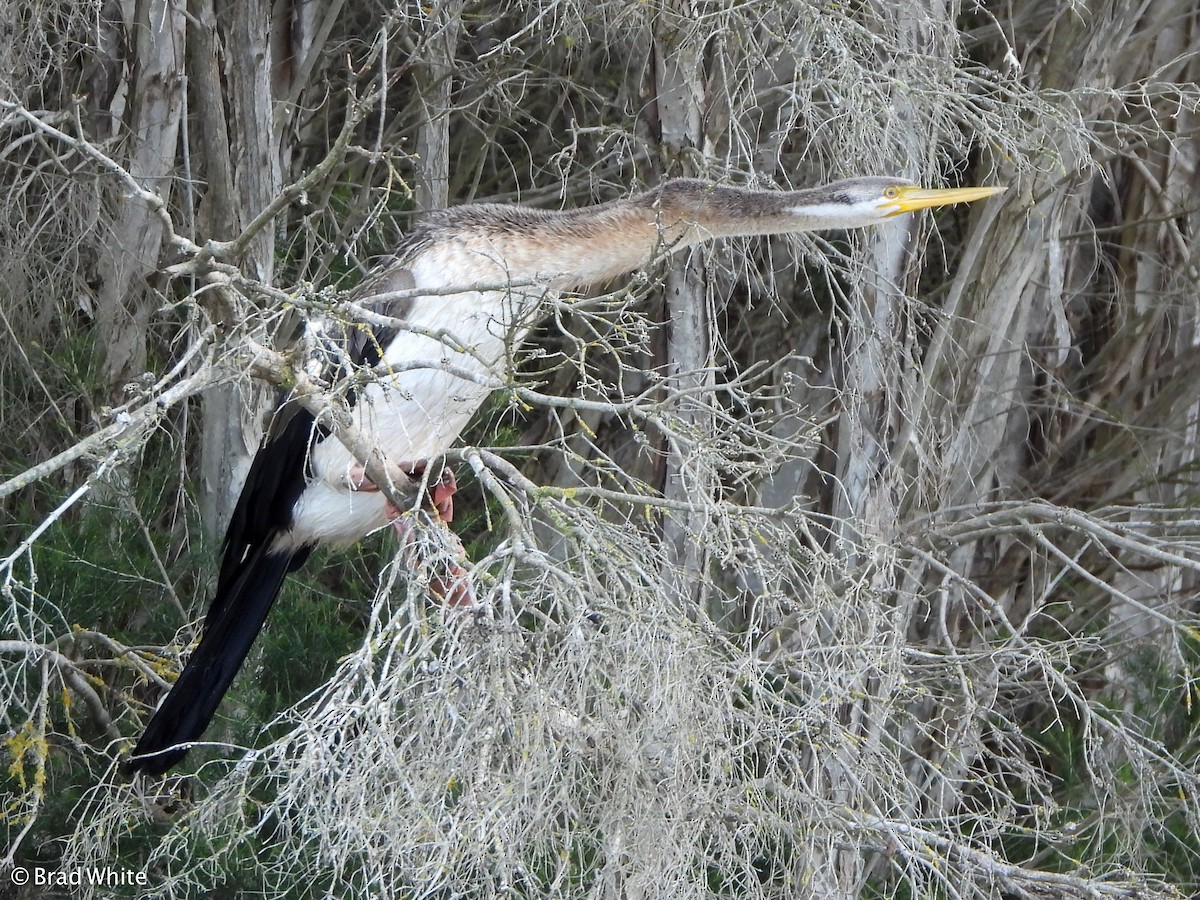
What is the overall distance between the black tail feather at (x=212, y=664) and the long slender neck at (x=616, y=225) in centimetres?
94

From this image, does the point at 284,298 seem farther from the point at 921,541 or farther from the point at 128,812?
the point at 921,541

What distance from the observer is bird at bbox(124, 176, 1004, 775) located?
3.51 meters

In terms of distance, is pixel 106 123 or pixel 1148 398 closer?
pixel 106 123

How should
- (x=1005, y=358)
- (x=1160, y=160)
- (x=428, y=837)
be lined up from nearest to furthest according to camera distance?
(x=428, y=837) < (x=1005, y=358) < (x=1160, y=160)

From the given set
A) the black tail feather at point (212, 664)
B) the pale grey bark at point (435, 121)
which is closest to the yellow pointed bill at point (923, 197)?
the pale grey bark at point (435, 121)

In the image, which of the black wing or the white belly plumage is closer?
the black wing

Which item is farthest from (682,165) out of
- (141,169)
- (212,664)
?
(212,664)

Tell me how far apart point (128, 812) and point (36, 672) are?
26.7 inches

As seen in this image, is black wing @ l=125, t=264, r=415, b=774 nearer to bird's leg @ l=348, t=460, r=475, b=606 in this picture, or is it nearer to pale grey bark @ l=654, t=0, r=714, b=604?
bird's leg @ l=348, t=460, r=475, b=606

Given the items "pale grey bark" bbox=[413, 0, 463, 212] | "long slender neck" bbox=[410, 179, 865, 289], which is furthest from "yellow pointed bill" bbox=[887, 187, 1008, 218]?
"pale grey bark" bbox=[413, 0, 463, 212]

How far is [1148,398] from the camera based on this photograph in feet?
20.0

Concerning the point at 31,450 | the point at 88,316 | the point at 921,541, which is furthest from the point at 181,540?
the point at 921,541

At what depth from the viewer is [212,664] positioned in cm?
350

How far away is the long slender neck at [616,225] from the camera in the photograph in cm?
370
